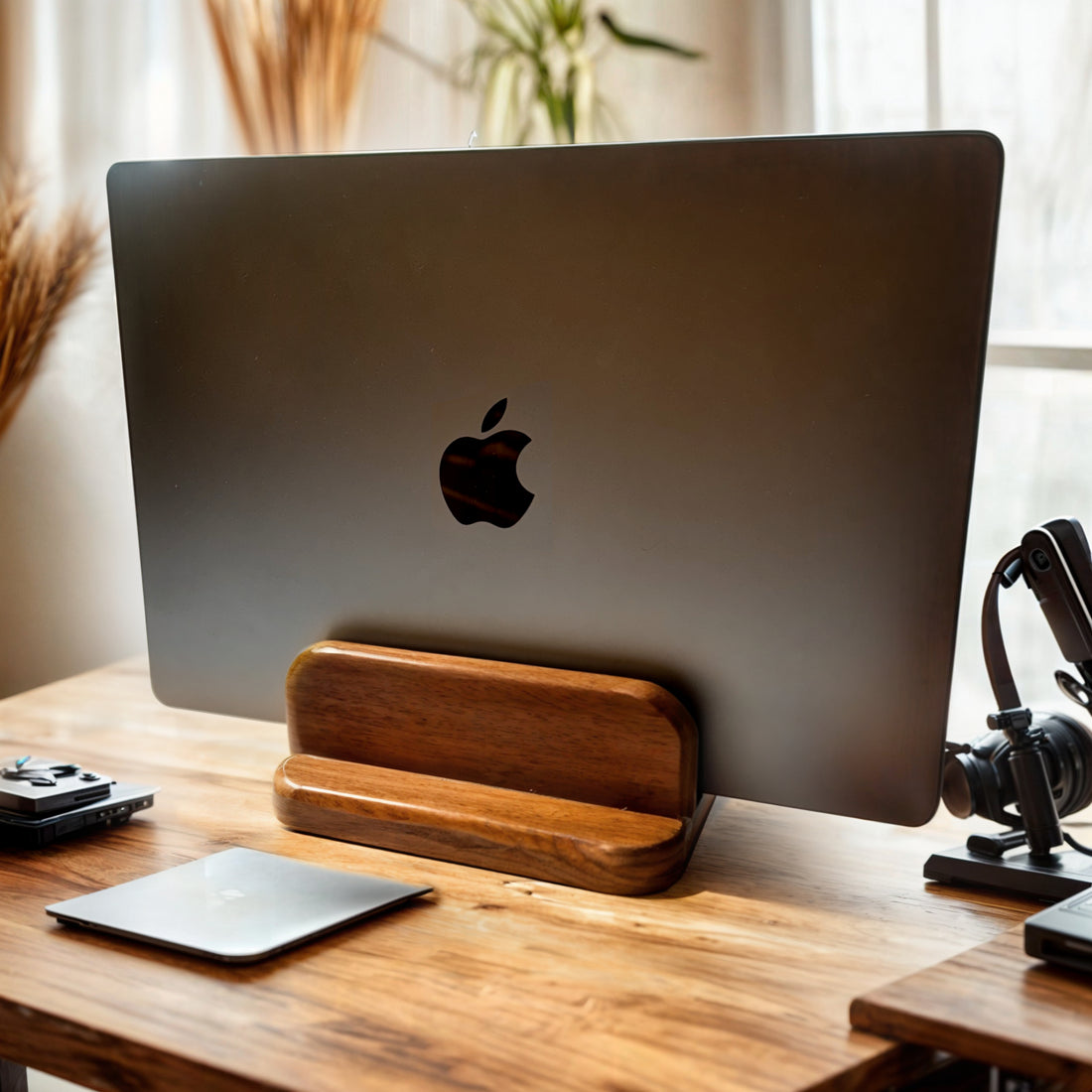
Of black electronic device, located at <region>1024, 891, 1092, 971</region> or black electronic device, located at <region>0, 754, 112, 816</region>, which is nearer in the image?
black electronic device, located at <region>1024, 891, 1092, 971</region>

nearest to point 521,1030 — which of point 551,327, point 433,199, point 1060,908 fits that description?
point 1060,908

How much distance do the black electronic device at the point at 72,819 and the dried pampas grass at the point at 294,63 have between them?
4.16 ft

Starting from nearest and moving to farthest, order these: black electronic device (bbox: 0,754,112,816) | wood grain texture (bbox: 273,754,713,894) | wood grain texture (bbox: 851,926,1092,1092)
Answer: wood grain texture (bbox: 851,926,1092,1092)
wood grain texture (bbox: 273,754,713,894)
black electronic device (bbox: 0,754,112,816)

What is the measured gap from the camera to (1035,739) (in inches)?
37.2

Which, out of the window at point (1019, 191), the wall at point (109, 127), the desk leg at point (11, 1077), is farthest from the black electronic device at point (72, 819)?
the wall at point (109, 127)

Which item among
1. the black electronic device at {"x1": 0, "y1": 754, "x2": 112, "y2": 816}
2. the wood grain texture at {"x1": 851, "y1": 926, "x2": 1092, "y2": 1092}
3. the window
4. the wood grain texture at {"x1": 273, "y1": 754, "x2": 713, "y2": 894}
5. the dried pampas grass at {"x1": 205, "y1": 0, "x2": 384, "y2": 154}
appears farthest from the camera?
the dried pampas grass at {"x1": 205, "y1": 0, "x2": 384, "y2": 154}

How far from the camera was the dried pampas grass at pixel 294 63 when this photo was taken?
6.57 ft

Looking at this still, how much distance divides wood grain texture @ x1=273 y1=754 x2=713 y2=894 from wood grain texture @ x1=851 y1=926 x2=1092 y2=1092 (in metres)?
0.24

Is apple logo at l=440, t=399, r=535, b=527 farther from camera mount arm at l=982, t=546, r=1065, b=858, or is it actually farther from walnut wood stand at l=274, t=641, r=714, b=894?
camera mount arm at l=982, t=546, r=1065, b=858

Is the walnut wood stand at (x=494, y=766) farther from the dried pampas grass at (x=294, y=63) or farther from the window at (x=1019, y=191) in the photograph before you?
the dried pampas grass at (x=294, y=63)

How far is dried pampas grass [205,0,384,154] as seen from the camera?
6.57 ft

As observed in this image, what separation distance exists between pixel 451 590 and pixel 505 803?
0.18 metres

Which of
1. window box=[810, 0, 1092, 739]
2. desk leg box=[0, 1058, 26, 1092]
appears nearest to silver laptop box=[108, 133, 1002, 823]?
desk leg box=[0, 1058, 26, 1092]

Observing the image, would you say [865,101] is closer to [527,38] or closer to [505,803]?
[527,38]
